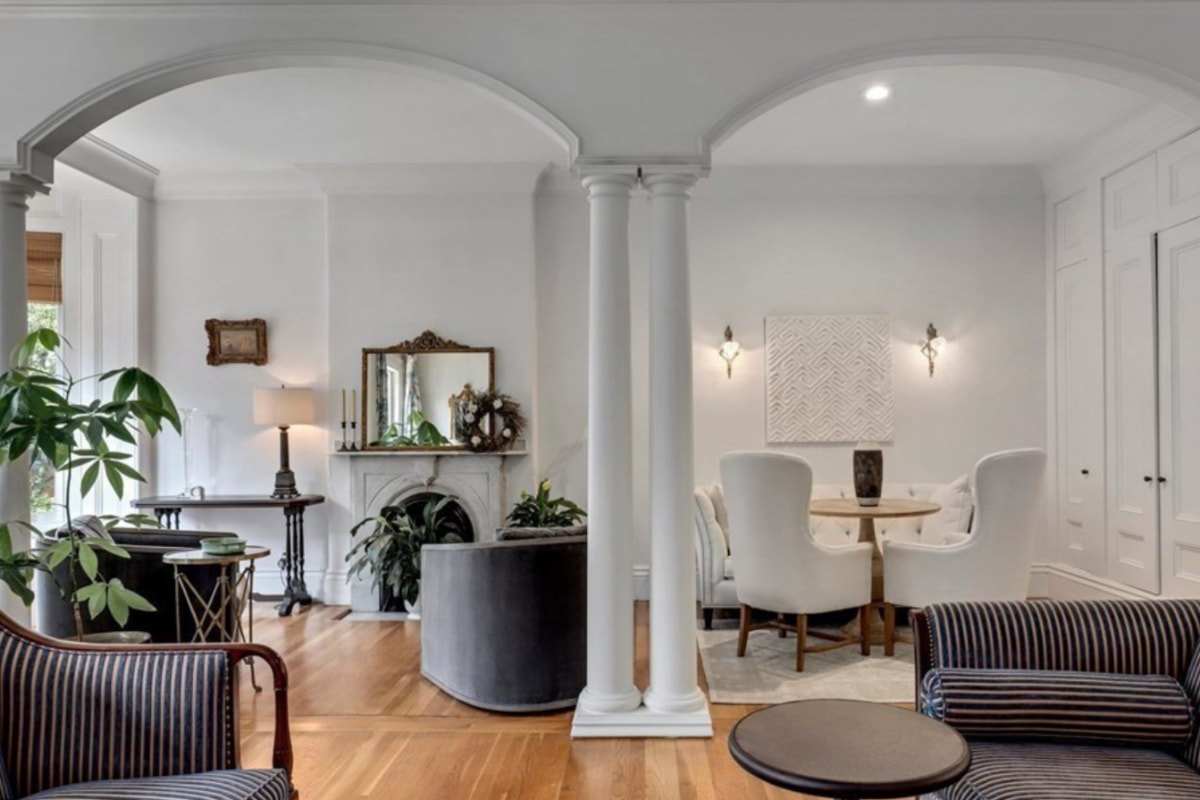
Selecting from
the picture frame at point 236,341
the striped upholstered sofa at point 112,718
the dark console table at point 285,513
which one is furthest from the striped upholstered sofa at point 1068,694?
the picture frame at point 236,341

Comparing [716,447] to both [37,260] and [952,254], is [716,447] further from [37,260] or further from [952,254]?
[37,260]

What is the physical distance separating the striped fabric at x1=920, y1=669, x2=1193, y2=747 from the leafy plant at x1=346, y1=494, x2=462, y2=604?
3.78 meters

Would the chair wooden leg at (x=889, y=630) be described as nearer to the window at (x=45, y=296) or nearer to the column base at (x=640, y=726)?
the column base at (x=640, y=726)

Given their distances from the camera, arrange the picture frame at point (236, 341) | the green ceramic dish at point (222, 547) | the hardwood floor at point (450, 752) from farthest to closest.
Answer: the picture frame at point (236, 341), the green ceramic dish at point (222, 547), the hardwood floor at point (450, 752)

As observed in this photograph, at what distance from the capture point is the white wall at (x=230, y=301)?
6.25 metres

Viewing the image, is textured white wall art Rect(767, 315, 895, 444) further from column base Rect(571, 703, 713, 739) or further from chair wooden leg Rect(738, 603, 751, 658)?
column base Rect(571, 703, 713, 739)

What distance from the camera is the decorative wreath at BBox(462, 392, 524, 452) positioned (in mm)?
5953

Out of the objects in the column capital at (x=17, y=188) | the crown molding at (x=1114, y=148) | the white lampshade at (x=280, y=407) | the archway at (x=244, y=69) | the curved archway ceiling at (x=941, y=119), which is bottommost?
the white lampshade at (x=280, y=407)

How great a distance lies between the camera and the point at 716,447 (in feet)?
20.1

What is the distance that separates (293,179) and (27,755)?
4826mm

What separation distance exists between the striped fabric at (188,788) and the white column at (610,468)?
1.60m

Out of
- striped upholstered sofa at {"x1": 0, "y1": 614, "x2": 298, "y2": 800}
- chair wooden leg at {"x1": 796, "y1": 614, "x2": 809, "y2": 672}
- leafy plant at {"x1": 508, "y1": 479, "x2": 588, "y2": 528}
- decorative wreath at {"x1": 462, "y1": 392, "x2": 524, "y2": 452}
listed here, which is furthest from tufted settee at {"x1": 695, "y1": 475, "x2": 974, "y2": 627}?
striped upholstered sofa at {"x1": 0, "y1": 614, "x2": 298, "y2": 800}

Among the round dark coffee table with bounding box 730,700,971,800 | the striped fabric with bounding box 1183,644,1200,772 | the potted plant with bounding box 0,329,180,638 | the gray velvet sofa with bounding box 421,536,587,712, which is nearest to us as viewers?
the round dark coffee table with bounding box 730,700,971,800

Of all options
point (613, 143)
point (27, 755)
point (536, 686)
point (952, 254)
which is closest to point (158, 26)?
point (613, 143)
